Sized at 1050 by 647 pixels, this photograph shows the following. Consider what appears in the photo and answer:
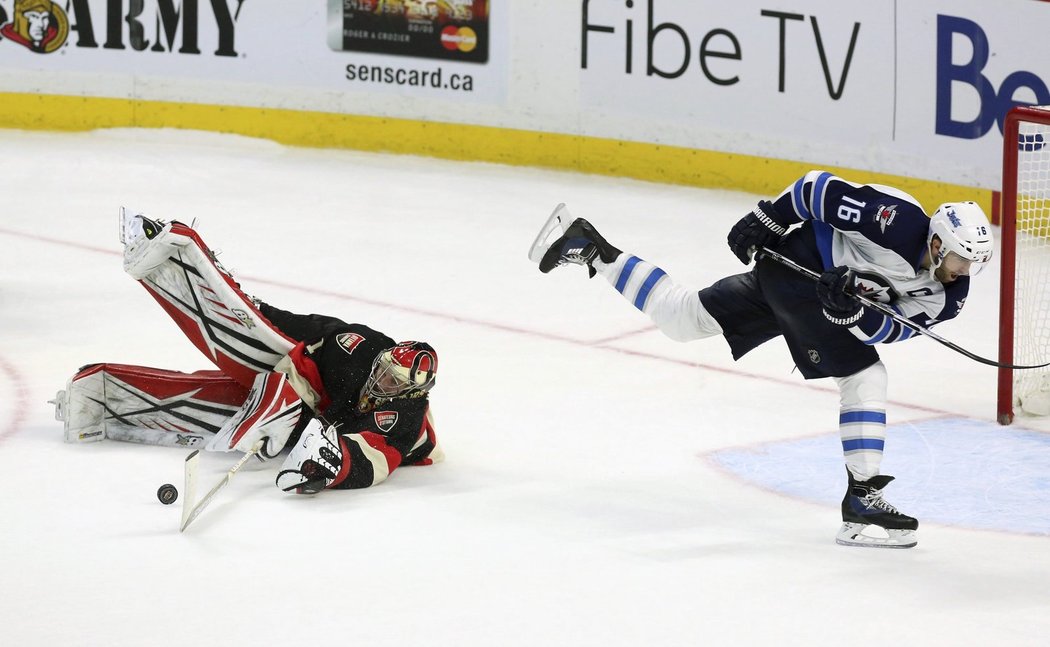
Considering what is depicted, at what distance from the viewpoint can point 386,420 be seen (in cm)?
429

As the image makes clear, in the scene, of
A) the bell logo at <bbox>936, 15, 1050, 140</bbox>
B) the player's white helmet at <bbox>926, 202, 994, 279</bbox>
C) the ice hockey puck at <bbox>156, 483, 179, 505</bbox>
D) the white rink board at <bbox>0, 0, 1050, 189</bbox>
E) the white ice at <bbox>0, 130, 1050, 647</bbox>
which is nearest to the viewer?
the white ice at <bbox>0, 130, 1050, 647</bbox>

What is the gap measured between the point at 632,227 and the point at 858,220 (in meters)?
4.13

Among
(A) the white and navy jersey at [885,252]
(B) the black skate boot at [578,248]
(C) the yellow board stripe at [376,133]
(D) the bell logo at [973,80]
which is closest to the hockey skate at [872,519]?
(A) the white and navy jersey at [885,252]

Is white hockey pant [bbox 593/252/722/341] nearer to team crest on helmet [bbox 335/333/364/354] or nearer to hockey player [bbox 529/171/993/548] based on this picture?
hockey player [bbox 529/171/993/548]

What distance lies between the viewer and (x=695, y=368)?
18.8 ft

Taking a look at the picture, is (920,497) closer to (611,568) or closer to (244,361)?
(611,568)

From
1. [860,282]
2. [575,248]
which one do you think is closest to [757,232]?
[860,282]

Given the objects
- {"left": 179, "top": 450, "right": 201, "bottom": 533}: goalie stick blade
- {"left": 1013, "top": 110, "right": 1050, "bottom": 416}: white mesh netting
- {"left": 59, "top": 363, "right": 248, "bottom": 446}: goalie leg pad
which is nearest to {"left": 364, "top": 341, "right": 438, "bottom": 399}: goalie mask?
{"left": 59, "top": 363, "right": 248, "bottom": 446}: goalie leg pad

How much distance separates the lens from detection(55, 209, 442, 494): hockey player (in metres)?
4.27

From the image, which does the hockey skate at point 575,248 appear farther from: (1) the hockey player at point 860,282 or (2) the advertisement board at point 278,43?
(2) the advertisement board at point 278,43

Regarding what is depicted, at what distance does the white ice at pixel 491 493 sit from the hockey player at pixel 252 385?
106 mm

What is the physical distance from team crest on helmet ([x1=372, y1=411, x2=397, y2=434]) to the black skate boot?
2.48 ft

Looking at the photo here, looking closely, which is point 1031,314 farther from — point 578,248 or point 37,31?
point 37,31

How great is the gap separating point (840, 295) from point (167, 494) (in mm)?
1776
